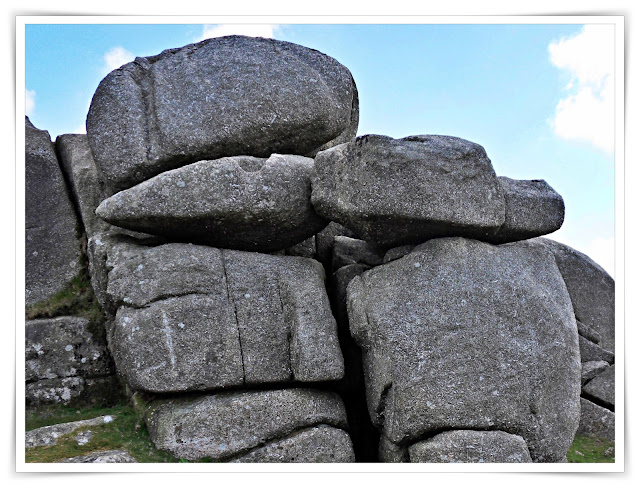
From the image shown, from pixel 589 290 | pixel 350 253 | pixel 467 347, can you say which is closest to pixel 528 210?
pixel 467 347

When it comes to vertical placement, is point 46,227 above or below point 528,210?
below

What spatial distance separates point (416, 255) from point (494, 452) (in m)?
3.41

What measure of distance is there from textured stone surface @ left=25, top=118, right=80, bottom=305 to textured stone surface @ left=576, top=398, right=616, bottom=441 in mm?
10797

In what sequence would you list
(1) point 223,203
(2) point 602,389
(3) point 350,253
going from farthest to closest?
(2) point 602,389 < (3) point 350,253 < (1) point 223,203

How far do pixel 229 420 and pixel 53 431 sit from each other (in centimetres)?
283

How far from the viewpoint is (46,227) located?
13.6 meters

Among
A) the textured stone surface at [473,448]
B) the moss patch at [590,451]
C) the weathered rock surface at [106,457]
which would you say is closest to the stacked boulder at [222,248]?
the weathered rock surface at [106,457]

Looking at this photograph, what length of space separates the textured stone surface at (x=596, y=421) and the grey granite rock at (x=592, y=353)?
0.94m

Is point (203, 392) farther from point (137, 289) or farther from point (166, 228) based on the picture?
point (166, 228)

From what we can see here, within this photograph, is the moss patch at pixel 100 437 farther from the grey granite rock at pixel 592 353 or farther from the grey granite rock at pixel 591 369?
the grey granite rock at pixel 592 353

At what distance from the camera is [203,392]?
1076 centimetres

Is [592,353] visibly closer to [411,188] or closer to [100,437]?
[411,188]
